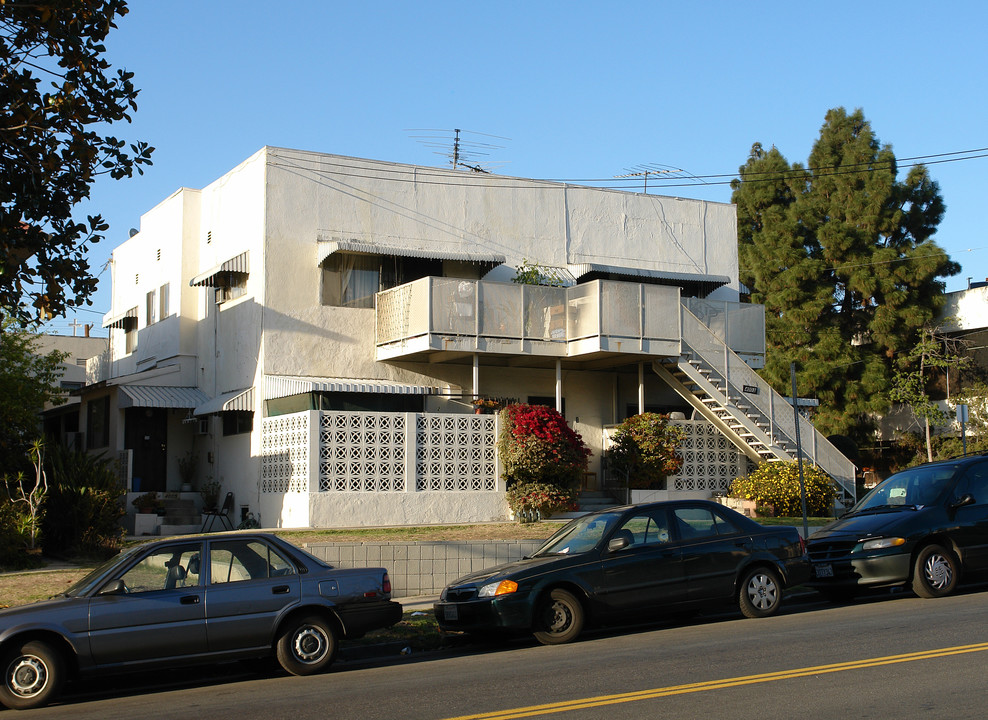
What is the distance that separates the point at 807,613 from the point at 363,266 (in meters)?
14.1

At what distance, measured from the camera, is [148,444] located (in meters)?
25.2

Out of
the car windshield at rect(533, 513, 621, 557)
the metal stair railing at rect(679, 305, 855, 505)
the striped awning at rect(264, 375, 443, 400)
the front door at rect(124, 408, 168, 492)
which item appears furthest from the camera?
the front door at rect(124, 408, 168, 492)

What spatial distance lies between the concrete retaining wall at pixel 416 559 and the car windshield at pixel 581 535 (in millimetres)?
2230

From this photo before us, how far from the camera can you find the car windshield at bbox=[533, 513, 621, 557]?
12211mm

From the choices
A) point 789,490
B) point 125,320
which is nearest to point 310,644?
point 789,490

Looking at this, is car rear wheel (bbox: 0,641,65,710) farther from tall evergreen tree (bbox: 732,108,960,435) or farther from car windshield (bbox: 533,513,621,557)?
tall evergreen tree (bbox: 732,108,960,435)

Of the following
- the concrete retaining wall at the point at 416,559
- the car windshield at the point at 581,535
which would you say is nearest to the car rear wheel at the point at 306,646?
the car windshield at the point at 581,535

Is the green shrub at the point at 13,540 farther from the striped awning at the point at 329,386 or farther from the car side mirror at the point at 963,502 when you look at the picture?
the car side mirror at the point at 963,502

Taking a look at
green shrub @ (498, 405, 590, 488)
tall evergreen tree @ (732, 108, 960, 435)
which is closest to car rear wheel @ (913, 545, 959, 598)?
green shrub @ (498, 405, 590, 488)

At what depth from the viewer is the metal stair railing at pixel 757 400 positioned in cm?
2402

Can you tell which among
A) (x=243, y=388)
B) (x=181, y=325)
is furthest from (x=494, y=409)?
(x=181, y=325)

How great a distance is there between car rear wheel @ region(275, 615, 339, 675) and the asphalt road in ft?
0.52

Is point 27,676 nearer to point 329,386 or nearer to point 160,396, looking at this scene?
point 329,386

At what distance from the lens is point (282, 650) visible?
10203 mm
